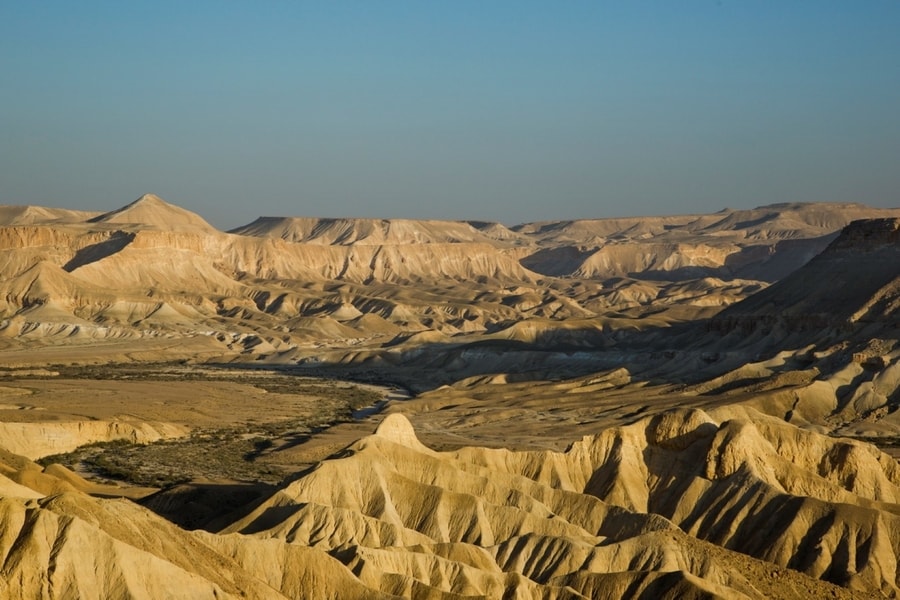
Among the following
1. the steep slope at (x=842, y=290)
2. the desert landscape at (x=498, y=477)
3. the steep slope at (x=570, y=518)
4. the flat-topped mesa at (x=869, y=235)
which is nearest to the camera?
the desert landscape at (x=498, y=477)

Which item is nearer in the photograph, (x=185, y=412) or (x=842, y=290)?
(x=185, y=412)

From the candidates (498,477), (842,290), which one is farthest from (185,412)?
(842,290)

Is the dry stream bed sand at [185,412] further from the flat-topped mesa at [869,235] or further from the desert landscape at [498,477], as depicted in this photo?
the flat-topped mesa at [869,235]

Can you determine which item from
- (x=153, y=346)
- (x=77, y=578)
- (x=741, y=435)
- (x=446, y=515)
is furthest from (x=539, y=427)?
(x=153, y=346)

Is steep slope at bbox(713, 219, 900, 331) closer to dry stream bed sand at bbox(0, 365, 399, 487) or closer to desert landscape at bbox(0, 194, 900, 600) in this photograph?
desert landscape at bbox(0, 194, 900, 600)

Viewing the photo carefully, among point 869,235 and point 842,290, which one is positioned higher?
point 869,235

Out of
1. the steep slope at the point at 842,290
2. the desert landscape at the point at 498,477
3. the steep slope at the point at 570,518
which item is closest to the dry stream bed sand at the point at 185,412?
the desert landscape at the point at 498,477

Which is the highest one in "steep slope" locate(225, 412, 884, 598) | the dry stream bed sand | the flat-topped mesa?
the flat-topped mesa

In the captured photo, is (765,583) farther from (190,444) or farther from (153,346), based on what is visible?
(153,346)

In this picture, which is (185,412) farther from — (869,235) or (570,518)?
(869,235)

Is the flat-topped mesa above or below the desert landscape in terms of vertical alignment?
above

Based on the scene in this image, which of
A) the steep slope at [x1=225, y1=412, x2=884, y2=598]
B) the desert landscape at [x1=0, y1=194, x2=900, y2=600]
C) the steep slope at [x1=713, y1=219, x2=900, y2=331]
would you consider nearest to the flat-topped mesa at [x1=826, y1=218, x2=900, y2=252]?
the steep slope at [x1=713, y1=219, x2=900, y2=331]
